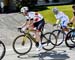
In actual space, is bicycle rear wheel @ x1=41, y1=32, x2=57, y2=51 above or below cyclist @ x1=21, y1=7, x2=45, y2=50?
below

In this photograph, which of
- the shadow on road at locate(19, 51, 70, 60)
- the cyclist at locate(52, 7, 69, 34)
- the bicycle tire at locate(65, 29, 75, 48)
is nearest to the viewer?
the shadow on road at locate(19, 51, 70, 60)

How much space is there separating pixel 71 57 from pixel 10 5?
23.5 metres

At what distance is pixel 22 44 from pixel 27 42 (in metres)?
0.52

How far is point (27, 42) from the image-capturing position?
1159cm

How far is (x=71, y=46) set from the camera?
12.9 meters

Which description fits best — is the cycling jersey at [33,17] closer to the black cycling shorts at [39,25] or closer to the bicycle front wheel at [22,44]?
the black cycling shorts at [39,25]

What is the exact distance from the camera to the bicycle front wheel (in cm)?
1163

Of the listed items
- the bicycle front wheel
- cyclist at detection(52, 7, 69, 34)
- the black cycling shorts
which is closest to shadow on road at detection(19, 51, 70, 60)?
the bicycle front wheel

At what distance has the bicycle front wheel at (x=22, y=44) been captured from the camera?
11633 mm

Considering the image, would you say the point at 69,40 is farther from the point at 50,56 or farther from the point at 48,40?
the point at 50,56

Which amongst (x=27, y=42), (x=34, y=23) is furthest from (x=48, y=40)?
(x=27, y=42)

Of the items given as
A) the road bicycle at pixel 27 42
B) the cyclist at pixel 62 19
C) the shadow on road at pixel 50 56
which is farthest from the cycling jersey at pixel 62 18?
the shadow on road at pixel 50 56

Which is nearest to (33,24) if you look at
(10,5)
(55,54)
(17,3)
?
(55,54)

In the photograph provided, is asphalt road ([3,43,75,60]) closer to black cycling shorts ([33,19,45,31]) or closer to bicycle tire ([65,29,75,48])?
bicycle tire ([65,29,75,48])
